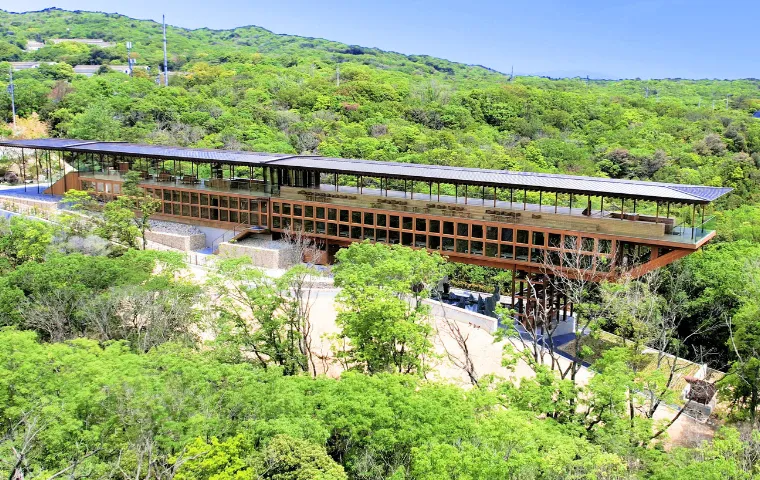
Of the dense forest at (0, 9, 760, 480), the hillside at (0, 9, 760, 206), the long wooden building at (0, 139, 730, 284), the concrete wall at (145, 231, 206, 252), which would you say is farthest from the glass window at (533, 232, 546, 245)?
the hillside at (0, 9, 760, 206)

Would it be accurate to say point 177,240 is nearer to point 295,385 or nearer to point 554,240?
point 554,240

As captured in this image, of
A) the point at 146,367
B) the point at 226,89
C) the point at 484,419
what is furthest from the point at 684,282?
the point at 226,89

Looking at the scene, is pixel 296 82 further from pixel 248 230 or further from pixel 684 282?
pixel 684 282

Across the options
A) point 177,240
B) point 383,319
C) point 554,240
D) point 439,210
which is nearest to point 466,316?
point 554,240

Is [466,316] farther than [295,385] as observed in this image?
Yes

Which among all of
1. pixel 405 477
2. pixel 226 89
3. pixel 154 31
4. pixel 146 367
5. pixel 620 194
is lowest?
pixel 405 477

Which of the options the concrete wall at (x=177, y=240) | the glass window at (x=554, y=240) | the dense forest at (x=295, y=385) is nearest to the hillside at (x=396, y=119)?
the dense forest at (x=295, y=385)
